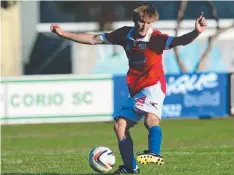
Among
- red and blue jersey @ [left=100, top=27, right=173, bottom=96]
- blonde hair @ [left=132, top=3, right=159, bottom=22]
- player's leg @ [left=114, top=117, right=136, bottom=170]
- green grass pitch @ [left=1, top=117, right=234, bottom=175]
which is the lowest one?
green grass pitch @ [left=1, top=117, right=234, bottom=175]

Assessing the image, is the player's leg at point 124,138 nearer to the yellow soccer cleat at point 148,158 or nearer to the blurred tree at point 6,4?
the yellow soccer cleat at point 148,158

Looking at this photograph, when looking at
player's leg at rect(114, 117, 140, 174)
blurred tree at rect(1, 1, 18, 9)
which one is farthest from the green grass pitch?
blurred tree at rect(1, 1, 18, 9)

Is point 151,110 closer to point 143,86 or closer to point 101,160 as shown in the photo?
point 143,86

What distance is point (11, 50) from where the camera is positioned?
128ft

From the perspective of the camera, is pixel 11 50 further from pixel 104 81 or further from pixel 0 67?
pixel 104 81

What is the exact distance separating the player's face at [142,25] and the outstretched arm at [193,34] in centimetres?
31

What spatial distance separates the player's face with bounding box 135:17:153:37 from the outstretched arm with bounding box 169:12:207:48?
0.31 metres

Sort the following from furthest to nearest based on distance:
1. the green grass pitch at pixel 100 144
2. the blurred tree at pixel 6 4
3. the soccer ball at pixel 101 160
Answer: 1. the blurred tree at pixel 6 4
2. the green grass pitch at pixel 100 144
3. the soccer ball at pixel 101 160

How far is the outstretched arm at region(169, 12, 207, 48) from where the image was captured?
9.09m

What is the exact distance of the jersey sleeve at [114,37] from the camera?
974 centimetres

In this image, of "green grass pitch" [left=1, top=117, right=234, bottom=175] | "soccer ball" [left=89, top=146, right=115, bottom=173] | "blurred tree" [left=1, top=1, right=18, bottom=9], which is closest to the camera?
"soccer ball" [left=89, top=146, right=115, bottom=173]

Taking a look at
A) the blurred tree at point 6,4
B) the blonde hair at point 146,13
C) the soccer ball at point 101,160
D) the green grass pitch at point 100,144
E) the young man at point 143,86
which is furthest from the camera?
the blurred tree at point 6,4

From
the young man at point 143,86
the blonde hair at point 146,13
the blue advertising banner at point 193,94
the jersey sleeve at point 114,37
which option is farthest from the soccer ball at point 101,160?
the blue advertising banner at point 193,94

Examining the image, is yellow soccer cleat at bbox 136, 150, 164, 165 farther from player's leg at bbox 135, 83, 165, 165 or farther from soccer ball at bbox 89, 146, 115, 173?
soccer ball at bbox 89, 146, 115, 173
